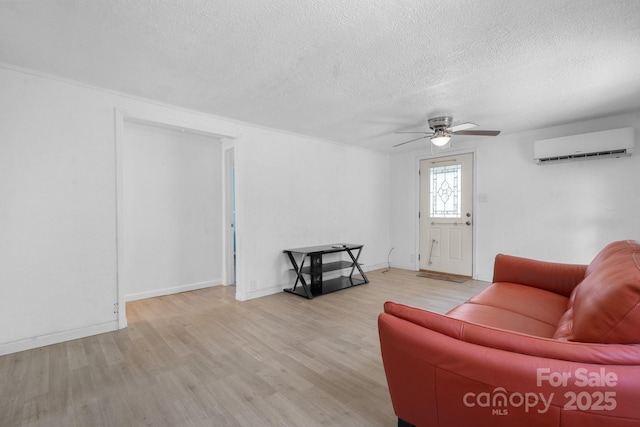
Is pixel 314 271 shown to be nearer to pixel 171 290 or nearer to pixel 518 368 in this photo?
pixel 171 290

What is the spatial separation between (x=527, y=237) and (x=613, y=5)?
350 cm

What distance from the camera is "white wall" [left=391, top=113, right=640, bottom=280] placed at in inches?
147

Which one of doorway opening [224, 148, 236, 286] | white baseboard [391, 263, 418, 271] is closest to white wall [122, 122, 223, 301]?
doorway opening [224, 148, 236, 286]

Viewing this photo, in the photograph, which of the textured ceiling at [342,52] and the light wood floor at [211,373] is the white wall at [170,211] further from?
the textured ceiling at [342,52]

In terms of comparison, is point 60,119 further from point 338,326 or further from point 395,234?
point 395,234

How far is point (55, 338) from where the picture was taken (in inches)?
103

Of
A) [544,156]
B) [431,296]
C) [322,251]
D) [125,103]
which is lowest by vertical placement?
[431,296]

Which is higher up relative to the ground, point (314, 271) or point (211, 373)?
point (314, 271)

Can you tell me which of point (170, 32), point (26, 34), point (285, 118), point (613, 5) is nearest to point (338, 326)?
point (285, 118)

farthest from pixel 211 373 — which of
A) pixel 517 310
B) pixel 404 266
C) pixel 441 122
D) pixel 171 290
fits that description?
pixel 404 266

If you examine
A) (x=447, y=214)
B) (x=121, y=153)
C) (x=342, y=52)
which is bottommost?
(x=447, y=214)

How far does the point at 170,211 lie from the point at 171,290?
3.76 ft

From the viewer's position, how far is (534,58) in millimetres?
2297

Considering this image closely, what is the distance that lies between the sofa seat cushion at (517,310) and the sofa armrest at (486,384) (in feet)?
2.66
